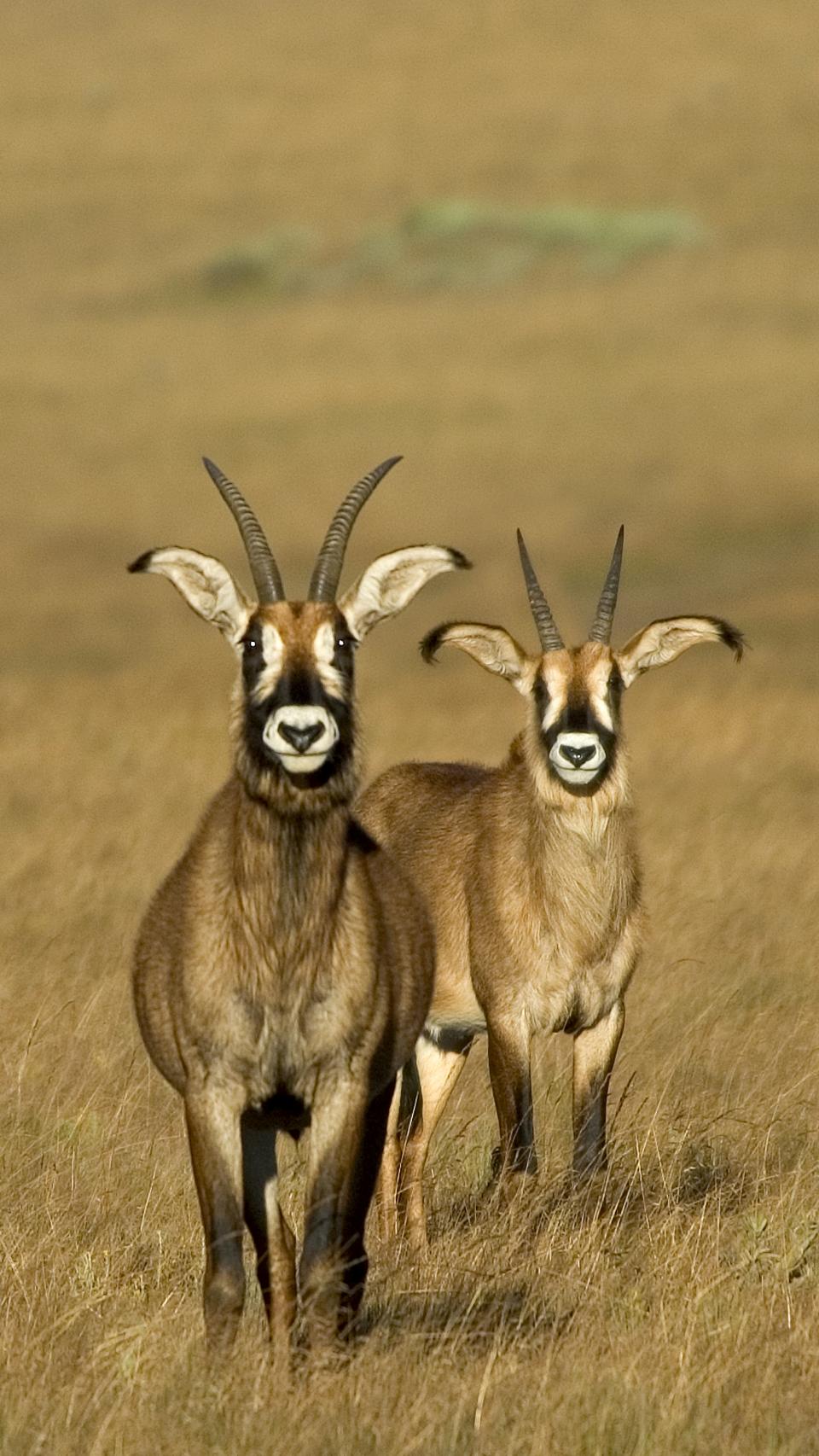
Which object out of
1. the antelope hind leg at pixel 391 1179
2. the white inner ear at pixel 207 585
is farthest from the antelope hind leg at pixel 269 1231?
the antelope hind leg at pixel 391 1179

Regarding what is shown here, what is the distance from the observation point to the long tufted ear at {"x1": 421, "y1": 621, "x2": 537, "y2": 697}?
315 inches

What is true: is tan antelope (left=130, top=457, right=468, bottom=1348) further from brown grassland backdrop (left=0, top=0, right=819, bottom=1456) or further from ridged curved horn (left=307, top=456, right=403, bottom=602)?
brown grassland backdrop (left=0, top=0, right=819, bottom=1456)

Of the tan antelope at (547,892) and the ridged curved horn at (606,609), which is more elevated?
the ridged curved horn at (606,609)

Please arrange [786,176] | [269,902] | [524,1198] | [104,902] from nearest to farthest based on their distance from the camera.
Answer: [269,902] → [524,1198] → [104,902] → [786,176]

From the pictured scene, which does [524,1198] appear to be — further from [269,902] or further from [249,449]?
[249,449]

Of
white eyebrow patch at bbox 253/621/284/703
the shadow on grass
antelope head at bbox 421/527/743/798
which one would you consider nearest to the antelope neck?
white eyebrow patch at bbox 253/621/284/703

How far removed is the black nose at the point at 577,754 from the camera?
7.54m

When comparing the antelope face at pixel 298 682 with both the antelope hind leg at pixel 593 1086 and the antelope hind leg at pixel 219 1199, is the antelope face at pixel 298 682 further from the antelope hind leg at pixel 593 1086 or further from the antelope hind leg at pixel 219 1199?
the antelope hind leg at pixel 593 1086

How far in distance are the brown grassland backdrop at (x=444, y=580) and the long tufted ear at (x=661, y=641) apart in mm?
1541

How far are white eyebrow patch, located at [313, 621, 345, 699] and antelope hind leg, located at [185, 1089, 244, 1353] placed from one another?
1.00 m

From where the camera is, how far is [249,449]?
45.4m

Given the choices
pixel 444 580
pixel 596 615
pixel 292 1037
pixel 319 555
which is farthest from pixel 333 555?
pixel 444 580

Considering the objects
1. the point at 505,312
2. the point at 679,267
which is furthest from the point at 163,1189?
the point at 679,267

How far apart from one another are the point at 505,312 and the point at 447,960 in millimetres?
53813
